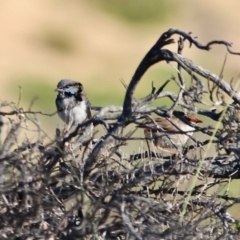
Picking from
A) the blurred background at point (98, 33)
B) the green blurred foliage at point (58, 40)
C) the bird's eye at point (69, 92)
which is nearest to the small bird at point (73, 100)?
the bird's eye at point (69, 92)

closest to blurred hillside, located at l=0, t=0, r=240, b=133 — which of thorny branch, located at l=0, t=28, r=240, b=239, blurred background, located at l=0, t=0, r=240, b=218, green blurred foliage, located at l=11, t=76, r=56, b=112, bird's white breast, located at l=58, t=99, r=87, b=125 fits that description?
blurred background, located at l=0, t=0, r=240, b=218

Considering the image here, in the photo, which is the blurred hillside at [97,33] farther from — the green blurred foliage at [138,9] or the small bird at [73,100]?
the small bird at [73,100]

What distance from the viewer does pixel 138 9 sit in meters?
36.7

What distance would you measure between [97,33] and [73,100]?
27.9 metres

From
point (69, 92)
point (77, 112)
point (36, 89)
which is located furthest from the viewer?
point (36, 89)

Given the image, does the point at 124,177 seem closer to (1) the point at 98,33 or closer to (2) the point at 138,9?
(1) the point at 98,33

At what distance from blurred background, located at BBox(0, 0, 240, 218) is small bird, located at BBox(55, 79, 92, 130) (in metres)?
20.1

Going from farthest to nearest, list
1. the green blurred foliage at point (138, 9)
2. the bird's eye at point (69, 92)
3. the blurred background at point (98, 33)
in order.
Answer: the green blurred foliage at point (138, 9) < the blurred background at point (98, 33) < the bird's eye at point (69, 92)

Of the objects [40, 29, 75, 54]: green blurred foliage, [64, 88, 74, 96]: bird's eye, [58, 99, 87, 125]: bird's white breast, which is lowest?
[58, 99, 87, 125]: bird's white breast

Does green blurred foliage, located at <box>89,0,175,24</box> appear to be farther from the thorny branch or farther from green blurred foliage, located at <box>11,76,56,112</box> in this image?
the thorny branch

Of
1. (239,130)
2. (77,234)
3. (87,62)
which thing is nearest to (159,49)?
(239,130)

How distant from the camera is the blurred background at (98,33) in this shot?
103 ft

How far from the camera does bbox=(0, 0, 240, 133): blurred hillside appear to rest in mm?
31406

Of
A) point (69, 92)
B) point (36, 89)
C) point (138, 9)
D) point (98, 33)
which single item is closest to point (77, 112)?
point (69, 92)
